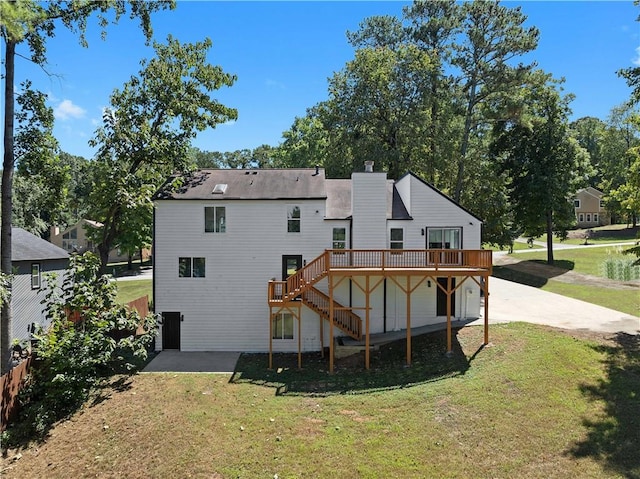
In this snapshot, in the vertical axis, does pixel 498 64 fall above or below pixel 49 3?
above

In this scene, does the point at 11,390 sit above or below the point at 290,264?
below

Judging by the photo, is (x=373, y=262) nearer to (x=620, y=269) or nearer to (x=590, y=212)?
(x=620, y=269)

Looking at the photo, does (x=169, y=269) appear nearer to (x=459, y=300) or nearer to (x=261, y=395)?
(x=261, y=395)

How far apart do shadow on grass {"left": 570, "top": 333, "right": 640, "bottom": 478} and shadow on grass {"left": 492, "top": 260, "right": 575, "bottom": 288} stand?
49.3 ft

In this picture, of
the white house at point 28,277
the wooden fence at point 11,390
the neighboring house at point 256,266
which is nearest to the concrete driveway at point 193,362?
the neighboring house at point 256,266

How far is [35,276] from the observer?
2147 cm

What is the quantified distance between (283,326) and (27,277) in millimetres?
14846

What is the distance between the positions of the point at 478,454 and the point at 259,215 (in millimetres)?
12513

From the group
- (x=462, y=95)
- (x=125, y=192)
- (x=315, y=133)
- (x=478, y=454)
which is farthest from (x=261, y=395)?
(x=315, y=133)

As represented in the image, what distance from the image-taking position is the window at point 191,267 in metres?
17.6

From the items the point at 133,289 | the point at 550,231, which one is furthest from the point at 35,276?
the point at 550,231

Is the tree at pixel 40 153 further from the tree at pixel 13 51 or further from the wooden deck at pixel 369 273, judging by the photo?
the wooden deck at pixel 369 273

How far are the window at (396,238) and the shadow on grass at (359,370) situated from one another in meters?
4.30

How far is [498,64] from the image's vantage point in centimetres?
2892
